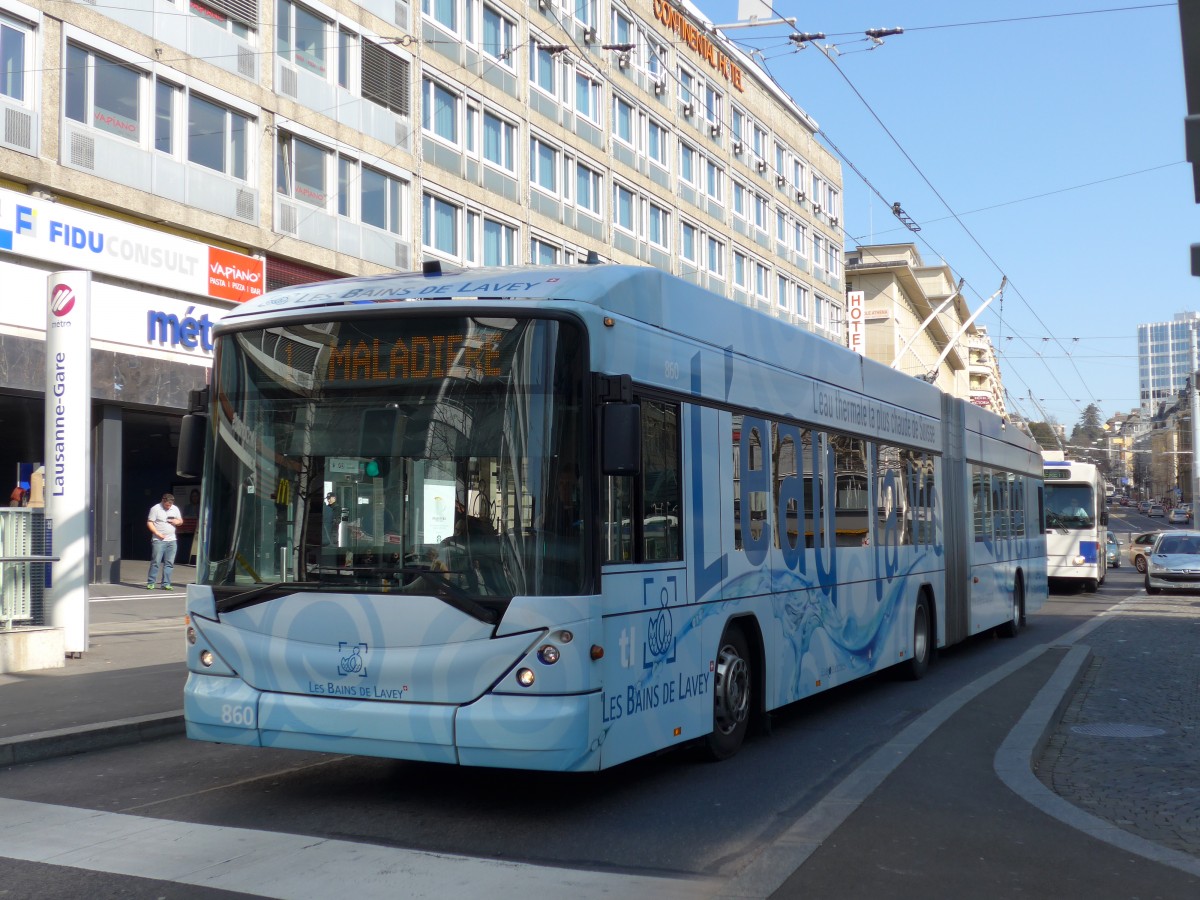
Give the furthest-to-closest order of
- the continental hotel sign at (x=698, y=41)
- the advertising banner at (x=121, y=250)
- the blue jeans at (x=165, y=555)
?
the continental hotel sign at (x=698, y=41)
the blue jeans at (x=165, y=555)
the advertising banner at (x=121, y=250)

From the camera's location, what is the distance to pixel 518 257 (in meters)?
34.5

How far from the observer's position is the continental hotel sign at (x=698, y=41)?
140 feet

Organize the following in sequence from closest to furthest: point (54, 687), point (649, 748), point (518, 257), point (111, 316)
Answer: point (649, 748) → point (54, 687) → point (111, 316) → point (518, 257)

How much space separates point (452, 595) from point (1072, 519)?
27.2m

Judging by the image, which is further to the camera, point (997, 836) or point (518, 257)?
point (518, 257)

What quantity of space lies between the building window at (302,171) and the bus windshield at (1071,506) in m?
18.1

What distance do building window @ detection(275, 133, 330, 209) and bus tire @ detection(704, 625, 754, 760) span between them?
821 inches

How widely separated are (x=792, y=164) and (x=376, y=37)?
2945 centimetres

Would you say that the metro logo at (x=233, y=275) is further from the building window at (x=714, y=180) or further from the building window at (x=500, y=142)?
the building window at (x=714, y=180)

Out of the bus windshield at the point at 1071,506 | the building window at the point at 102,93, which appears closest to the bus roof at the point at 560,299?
the building window at the point at 102,93

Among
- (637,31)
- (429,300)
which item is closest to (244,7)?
(637,31)

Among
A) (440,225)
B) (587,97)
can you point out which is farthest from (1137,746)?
(587,97)

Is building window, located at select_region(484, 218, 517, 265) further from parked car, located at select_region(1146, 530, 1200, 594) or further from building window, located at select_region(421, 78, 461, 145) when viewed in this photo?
parked car, located at select_region(1146, 530, 1200, 594)

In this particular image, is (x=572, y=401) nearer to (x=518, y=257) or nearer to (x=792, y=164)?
(x=518, y=257)
